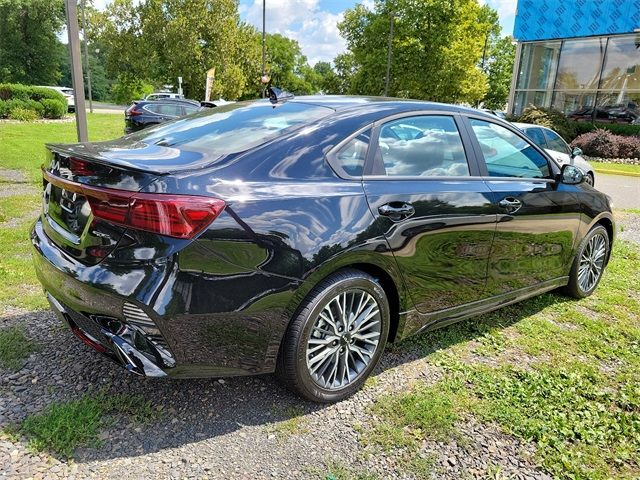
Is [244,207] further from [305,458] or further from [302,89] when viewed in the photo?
[302,89]

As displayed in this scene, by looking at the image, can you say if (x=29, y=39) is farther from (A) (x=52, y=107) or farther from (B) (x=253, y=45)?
(A) (x=52, y=107)

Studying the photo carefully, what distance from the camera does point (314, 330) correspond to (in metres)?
2.66

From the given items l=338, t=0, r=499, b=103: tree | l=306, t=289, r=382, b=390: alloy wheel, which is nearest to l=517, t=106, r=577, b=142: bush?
l=338, t=0, r=499, b=103: tree

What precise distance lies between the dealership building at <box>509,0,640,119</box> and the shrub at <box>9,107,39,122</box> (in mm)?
24109

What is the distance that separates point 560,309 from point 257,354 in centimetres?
304

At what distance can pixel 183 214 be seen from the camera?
2.21 meters

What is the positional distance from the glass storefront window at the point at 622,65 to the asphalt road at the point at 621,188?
9910 millimetres

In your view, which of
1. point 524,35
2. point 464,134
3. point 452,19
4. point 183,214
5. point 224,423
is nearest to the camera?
point 183,214

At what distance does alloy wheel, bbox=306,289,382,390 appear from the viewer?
106 inches

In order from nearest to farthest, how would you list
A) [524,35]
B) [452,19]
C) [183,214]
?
[183,214] < [524,35] < [452,19]

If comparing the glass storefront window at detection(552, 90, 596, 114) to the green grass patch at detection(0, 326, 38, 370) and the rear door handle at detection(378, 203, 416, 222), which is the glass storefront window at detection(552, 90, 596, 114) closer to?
the rear door handle at detection(378, 203, 416, 222)

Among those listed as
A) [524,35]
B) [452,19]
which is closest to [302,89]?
[452,19]

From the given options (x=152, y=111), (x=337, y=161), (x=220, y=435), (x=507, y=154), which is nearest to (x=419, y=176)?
(x=337, y=161)

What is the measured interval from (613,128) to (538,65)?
6651 millimetres
